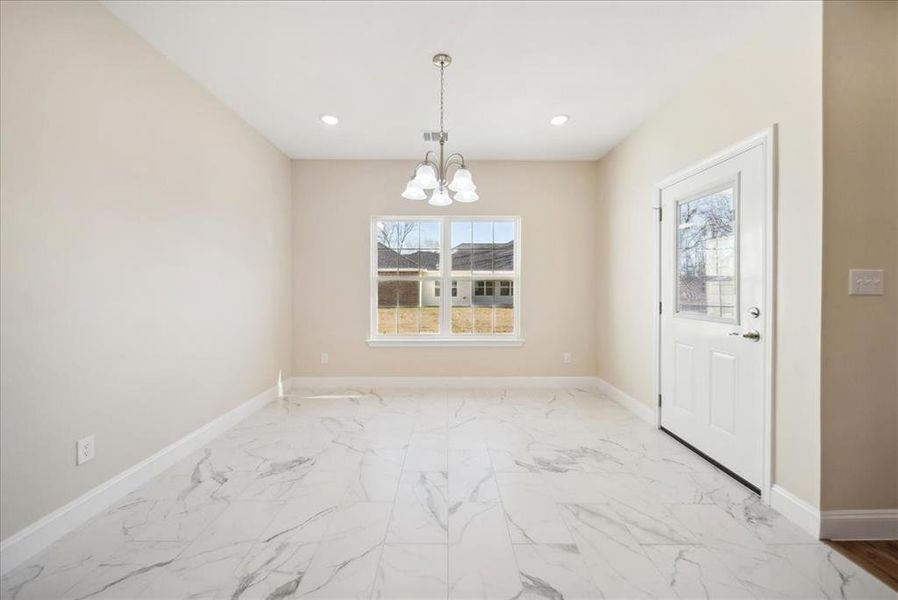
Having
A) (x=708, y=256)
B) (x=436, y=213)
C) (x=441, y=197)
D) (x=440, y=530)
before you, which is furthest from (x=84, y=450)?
(x=708, y=256)

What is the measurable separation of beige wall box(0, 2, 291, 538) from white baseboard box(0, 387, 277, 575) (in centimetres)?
5

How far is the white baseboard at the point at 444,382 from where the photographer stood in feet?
14.7

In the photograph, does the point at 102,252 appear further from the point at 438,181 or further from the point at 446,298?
the point at 446,298

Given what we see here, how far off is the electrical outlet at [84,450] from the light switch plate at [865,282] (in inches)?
152

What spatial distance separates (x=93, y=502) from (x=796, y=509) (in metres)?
3.62

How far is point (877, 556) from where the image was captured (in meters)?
1.70

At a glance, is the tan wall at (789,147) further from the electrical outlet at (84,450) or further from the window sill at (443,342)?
the electrical outlet at (84,450)

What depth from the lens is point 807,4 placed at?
73.5 inches

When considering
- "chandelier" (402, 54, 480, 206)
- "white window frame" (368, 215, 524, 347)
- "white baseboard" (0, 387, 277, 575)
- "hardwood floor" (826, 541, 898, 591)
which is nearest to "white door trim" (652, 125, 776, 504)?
"hardwood floor" (826, 541, 898, 591)

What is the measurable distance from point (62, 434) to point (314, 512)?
4.15 ft

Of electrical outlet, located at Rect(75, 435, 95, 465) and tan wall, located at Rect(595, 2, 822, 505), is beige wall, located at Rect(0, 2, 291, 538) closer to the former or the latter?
electrical outlet, located at Rect(75, 435, 95, 465)

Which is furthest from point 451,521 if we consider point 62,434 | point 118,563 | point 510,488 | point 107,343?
point 107,343

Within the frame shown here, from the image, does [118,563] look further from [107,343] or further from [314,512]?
[107,343]

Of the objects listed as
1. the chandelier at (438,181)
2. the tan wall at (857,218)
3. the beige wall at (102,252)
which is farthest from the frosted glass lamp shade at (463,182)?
the beige wall at (102,252)
